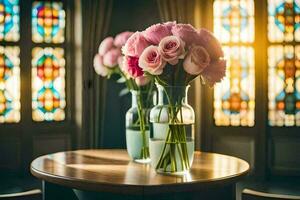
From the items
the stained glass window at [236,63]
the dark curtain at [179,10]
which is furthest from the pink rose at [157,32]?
the stained glass window at [236,63]

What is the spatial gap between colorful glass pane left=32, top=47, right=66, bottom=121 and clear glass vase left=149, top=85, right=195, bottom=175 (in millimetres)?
3116

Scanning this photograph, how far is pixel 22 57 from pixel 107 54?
254 cm

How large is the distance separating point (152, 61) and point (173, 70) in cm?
11

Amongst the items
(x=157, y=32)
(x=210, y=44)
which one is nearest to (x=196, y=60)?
(x=210, y=44)

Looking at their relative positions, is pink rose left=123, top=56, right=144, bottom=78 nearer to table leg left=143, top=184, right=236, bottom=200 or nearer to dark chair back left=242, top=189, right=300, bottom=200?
table leg left=143, top=184, right=236, bottom=200

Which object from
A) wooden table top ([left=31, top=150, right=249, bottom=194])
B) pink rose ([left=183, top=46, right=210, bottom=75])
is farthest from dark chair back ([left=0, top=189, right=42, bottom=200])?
pink rose ([left=183, top=46, right=210, bottom=75])

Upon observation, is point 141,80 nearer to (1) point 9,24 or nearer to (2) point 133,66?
(2) point 133,66

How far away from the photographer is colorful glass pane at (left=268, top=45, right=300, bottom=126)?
5.09 meters

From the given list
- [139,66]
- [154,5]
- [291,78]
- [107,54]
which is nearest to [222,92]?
[291,78]

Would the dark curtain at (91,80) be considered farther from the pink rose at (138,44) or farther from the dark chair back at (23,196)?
the dark chair back at (23,196)

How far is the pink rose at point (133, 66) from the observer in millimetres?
2271

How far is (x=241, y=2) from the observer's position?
17.0 feet

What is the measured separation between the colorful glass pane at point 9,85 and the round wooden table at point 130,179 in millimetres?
Result: 2587

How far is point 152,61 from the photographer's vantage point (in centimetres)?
212
